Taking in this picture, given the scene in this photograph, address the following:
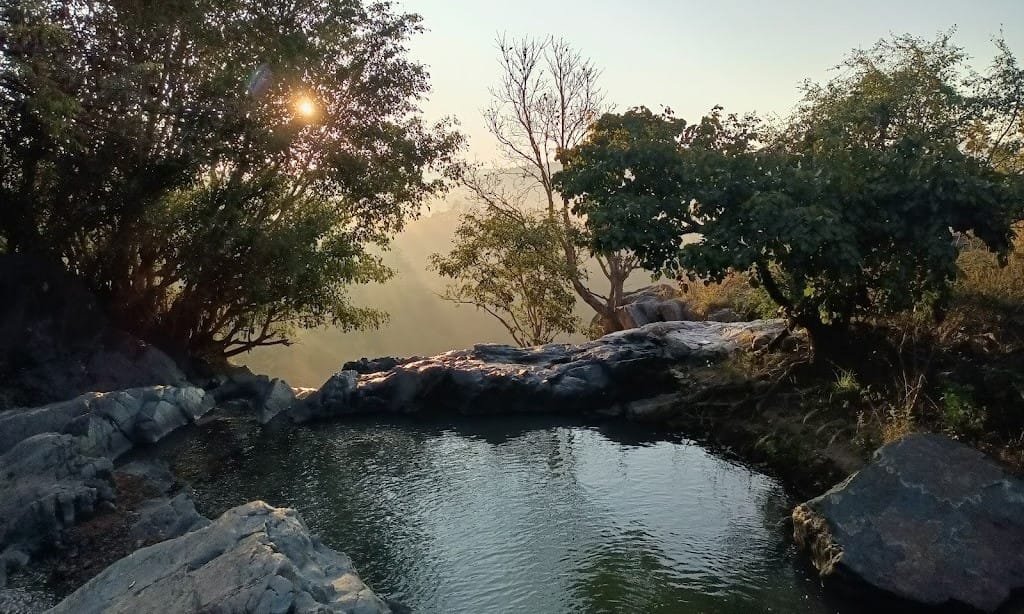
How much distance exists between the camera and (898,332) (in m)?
20.9

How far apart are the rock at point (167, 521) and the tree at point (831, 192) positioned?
12.5 metres

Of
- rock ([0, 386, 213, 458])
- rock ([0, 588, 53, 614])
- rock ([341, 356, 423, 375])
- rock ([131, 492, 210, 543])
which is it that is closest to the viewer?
rock ([0, 588, 53, 614])

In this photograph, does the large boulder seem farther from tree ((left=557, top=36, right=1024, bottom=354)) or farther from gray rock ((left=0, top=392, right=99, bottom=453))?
tree ((left=557, top=36, right=1024, bottom=354))

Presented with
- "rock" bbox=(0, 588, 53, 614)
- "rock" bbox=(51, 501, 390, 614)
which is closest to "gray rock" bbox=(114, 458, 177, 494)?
"rock" bbox=(0, 588, 53, 614)

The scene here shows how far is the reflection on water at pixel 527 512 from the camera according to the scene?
13320 millimetres

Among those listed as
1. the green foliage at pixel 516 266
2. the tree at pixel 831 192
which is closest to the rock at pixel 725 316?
the green foliage at pixel 516 266

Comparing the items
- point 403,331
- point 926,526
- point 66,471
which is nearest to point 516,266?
point 66,471

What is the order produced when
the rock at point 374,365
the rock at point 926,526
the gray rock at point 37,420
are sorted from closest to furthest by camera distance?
the rock at point 926,526 < the gray rock at point 37,420 < the rock at point 374,365

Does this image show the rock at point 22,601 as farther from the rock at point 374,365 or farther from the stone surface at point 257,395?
the rock at point 374,365

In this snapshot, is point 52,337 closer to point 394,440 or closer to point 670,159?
point 394,440

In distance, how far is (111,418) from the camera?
24266 mm

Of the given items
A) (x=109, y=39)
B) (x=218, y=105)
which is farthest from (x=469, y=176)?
(x=109, y=39)

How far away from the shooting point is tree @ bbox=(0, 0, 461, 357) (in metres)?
26.9

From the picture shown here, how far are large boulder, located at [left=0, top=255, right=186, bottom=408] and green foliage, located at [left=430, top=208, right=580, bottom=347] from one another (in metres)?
19.0
